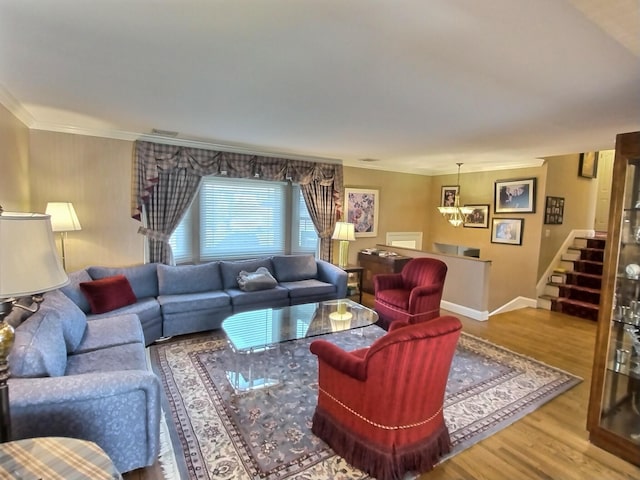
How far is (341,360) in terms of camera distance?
1966mm

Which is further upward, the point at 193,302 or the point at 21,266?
the point at 21,266

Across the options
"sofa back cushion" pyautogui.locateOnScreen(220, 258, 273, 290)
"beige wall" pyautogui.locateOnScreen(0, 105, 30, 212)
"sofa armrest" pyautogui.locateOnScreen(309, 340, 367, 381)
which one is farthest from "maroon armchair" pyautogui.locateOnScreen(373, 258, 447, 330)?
"beige wall" pyautogui.locateOnScreen(0, 105, 30, 212)

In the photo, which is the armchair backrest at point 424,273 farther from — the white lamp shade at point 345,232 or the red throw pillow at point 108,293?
the red throw pillow at point 108,293

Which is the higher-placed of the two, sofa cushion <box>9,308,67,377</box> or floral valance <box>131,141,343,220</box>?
floral valance <box>131,141,343,220</box>

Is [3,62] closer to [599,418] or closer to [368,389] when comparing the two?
[368,389]

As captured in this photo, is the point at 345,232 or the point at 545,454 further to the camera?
the point at 345,232

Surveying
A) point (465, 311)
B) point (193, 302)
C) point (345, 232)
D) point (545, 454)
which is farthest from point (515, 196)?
point (193, 302)

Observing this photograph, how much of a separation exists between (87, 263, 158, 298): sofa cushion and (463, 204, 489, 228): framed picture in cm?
528

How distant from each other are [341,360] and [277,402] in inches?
37.1

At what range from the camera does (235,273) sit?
438 cm

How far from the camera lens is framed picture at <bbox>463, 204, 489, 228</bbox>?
590cm

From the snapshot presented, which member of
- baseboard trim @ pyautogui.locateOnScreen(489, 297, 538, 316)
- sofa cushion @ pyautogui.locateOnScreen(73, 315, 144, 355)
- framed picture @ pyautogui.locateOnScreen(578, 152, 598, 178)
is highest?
framed picture @ pyautogui.locateOnScreen(578, 152, 598, 178)

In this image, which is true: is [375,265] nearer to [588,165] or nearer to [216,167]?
[216,167]

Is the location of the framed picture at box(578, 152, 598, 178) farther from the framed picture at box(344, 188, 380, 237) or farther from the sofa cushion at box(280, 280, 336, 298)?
the sofa cushion at box(280, 280, 336, 298)
